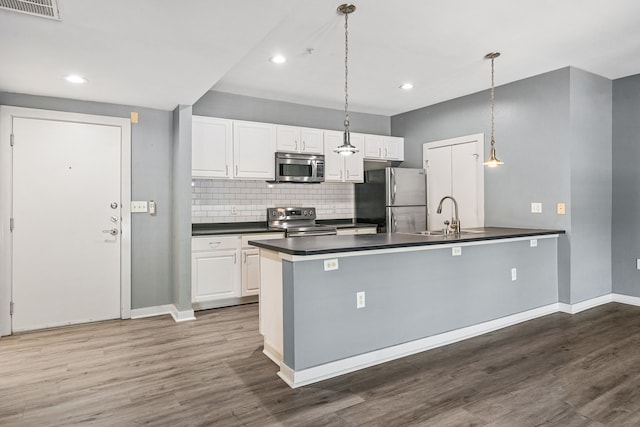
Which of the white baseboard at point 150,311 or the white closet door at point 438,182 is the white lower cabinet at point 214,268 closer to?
the white baseboard at point 150,311

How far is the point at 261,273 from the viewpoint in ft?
10.2

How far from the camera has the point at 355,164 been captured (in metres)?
5.66

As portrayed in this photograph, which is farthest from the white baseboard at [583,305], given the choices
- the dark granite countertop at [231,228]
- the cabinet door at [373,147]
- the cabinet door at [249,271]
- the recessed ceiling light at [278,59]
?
the recessed ceiling light at [278,59]

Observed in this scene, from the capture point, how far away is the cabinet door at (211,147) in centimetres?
445

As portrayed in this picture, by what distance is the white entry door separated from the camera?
A: 3.79 m

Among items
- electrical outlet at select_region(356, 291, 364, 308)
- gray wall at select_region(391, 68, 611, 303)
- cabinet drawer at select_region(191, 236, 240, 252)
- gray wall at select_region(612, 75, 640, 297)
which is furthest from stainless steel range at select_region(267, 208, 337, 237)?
gray wall at select_region(612, 75, 640, 297)

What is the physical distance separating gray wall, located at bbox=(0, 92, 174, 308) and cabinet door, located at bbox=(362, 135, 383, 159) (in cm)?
270

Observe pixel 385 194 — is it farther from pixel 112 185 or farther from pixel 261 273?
pixel 112 185

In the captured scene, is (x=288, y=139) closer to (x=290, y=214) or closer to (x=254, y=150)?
(x=254, y=150)

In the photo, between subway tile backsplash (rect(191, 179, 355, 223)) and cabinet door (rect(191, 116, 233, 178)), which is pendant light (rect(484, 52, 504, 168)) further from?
cabinet door (rect(191, 116, 233, 178))

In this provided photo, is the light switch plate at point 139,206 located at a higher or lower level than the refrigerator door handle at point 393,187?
lower

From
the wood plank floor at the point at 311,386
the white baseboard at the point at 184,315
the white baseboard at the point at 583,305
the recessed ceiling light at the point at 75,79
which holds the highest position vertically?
the recessed ceiling light at the point at 75,79

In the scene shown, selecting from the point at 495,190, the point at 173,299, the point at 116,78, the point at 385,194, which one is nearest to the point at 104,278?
the point at 173,299

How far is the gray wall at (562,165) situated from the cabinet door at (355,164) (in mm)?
1649
